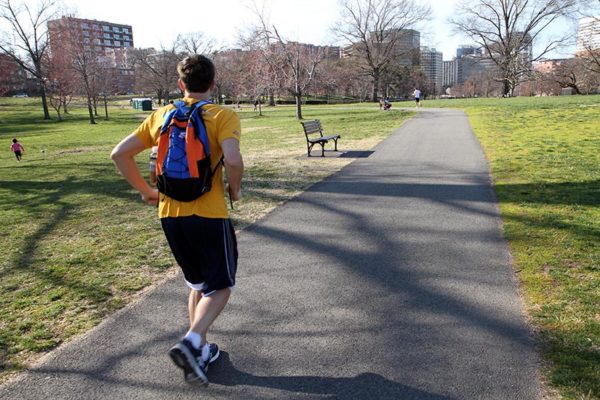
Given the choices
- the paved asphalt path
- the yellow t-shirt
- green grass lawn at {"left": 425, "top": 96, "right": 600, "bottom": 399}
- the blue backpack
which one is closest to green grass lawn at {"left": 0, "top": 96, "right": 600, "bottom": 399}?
green grass lawn at {"left": 425, "top": 96, "right": 600, "bottom": 399}

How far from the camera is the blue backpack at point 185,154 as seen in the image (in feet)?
7.75

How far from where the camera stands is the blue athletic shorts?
2.45m

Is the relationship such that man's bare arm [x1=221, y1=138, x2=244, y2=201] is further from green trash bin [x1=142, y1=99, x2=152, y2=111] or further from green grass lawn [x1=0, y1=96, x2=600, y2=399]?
green trash bin [x1=142, y1=99, x2=152, y2=111]

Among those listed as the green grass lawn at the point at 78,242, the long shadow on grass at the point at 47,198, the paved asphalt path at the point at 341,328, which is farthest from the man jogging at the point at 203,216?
the long shadow on grass at the point at 47,198

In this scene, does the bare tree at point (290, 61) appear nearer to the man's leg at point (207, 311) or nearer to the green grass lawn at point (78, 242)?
the green grass lawn at point (78, 242)

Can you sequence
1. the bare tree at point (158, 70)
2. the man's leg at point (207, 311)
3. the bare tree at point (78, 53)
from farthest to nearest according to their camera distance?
the bare tree at point (158, 70) < the bare tree at point (78, 53) < the man's leg at point (207, 311)

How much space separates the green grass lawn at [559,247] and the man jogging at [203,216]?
198 cm

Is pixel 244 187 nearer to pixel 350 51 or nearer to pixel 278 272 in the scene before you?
pixel 278 272

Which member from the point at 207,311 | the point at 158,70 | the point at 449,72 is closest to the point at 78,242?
the point at 207,311

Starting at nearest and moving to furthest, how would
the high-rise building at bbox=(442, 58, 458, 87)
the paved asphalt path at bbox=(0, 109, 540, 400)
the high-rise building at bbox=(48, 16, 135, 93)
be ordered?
the paved asphalt path at bbox=(0, 109, 540, 400)
the high-rise building at bbox=(48, 16, 135, 93)
the high-rise building at bbox=(442, 58, 458, 87)

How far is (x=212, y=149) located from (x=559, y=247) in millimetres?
3964

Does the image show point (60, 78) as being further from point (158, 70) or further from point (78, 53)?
point (158, 70)

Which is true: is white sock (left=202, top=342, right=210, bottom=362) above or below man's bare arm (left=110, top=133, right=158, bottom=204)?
below

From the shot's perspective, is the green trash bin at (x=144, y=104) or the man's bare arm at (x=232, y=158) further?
the green trash bin at (x=144, y=104)
